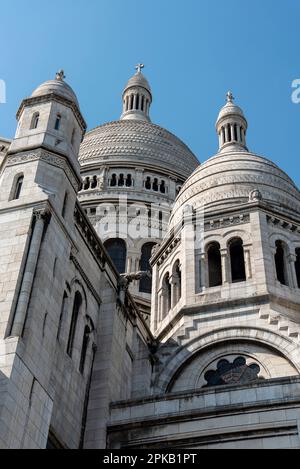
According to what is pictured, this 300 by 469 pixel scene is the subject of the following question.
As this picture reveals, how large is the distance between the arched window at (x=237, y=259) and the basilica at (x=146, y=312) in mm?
61

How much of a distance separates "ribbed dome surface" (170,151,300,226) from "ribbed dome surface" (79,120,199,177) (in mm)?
15343

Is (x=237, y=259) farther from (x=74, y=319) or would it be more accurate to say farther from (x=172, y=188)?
(x=172, y=188)

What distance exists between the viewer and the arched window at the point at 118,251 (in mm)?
42750

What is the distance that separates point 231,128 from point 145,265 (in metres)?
8.96

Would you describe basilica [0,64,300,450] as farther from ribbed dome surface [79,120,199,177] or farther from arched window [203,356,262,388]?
ribbed dome surface [79,120,199,177]

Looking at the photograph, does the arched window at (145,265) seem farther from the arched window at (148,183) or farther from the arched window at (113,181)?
the arched window at (113,181)

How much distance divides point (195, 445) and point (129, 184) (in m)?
31.3

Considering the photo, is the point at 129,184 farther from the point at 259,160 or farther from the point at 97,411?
the point at 97,411

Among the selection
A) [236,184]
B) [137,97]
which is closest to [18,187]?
[236,184]

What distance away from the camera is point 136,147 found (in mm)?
51844

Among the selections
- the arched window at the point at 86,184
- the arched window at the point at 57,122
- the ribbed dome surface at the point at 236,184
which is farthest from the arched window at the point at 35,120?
the arched window at the point at 86,184

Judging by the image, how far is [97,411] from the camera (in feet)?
67.6

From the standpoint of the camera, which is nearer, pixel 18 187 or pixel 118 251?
pixel 18 187

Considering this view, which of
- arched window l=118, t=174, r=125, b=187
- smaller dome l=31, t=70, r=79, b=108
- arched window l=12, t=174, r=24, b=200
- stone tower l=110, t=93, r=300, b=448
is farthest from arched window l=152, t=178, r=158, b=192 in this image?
arched window l=12, t=174, r=24, b=200
